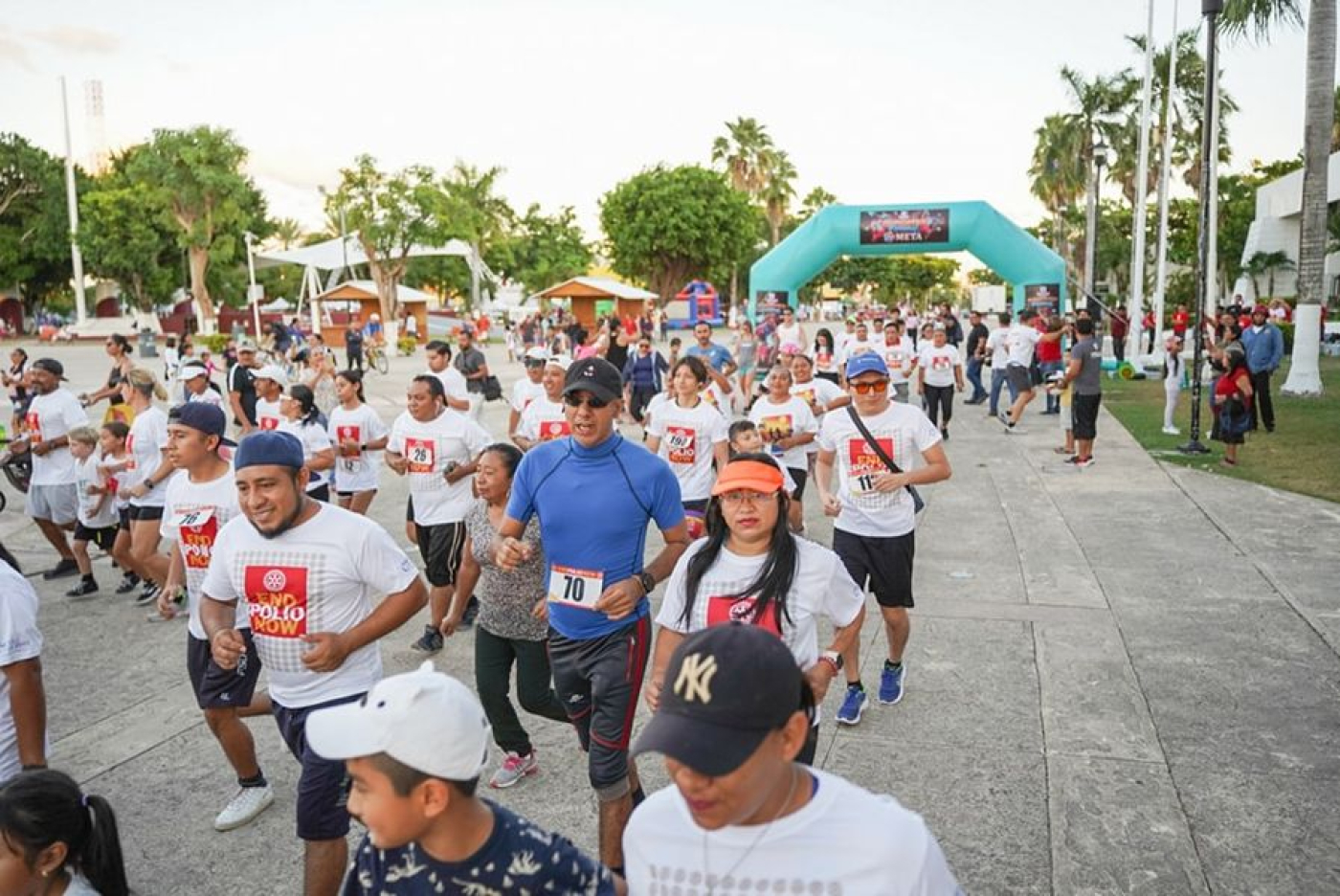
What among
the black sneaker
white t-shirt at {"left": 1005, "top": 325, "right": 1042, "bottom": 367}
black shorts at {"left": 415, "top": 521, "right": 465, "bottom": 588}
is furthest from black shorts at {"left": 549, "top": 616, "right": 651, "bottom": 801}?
white t-shirt at {"left": 1005, "top": 325, "right": 1042, "bottom": 367}

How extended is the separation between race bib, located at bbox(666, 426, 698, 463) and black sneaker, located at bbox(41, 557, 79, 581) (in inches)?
215

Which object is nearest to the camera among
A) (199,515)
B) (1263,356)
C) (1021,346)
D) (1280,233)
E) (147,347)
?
(199,515)

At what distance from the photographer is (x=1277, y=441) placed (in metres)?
14.5

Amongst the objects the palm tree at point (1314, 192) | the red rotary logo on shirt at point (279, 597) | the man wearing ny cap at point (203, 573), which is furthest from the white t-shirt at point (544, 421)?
the palm tree at point (1314, 192)

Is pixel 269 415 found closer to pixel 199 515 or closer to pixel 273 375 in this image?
pixel 273 375

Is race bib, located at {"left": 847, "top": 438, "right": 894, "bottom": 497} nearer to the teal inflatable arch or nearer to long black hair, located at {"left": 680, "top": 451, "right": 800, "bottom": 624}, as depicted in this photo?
long black hair, located at {"left": 680, "top": 451, "right": 800, "bottom": 624}

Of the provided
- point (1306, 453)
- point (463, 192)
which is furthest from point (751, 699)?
point (463, 192)

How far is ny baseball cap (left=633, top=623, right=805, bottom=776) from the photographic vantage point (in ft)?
5.62

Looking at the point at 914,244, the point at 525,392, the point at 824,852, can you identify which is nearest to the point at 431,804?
the point at 824,852

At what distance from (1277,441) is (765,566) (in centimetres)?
1386

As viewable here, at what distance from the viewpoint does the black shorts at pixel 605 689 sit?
379 centimetres

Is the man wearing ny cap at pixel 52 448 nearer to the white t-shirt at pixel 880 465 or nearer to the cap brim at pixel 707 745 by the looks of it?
the white t-shirt at pixel 880 465

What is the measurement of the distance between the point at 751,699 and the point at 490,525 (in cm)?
350

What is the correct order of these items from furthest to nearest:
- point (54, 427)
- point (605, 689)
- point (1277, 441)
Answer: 1. point (1277, 441)
2. point (54, 427)
3. point (605, 689)
